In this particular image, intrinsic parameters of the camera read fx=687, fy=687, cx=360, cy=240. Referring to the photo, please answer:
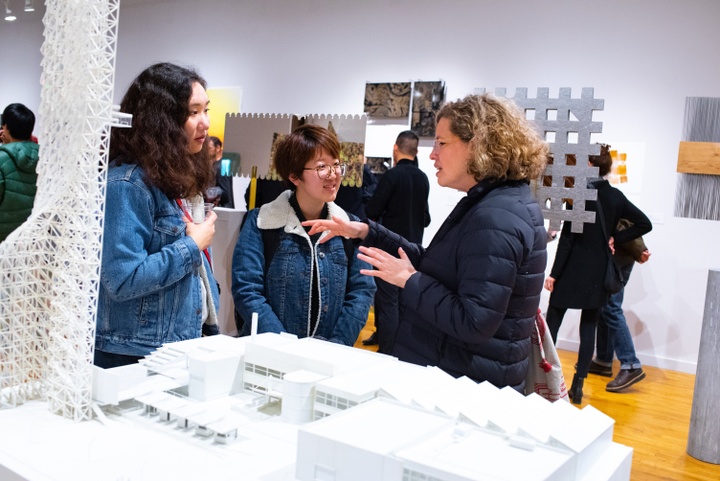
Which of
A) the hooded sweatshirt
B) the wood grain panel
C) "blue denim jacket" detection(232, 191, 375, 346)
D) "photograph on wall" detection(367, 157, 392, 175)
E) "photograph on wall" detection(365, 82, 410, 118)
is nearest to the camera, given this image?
"blue denim jacket" detection(232, 191, 375, 346)

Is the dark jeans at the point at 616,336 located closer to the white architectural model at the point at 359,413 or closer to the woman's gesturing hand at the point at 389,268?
the woman's gesturing hand at the point at 389,268

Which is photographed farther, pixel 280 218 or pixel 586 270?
pixel 586 270

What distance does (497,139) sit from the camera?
79.7 inches

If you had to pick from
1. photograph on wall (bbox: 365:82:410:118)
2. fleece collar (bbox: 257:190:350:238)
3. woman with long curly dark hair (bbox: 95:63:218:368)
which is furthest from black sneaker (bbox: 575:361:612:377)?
woman with long curly dark hair (bbox: 95:63:218:368)

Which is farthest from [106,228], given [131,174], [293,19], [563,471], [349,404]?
[293,19]

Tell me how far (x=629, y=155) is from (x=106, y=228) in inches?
212

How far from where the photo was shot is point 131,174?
1.92 metres

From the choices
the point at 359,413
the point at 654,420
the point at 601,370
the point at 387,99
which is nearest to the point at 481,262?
the point at 359,413

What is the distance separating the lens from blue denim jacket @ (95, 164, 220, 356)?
1.85m

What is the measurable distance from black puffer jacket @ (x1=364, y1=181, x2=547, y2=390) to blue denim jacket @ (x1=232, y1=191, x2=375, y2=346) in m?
0.53

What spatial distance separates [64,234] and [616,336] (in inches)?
187

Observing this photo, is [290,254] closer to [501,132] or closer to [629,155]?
[501,132]

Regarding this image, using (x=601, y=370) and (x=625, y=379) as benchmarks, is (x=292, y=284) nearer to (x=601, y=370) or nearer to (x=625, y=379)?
(x=625, y=379)

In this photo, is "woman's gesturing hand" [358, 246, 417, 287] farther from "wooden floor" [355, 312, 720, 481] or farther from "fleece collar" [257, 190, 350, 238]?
"wooden floor" [355, 312, 720, 481]
